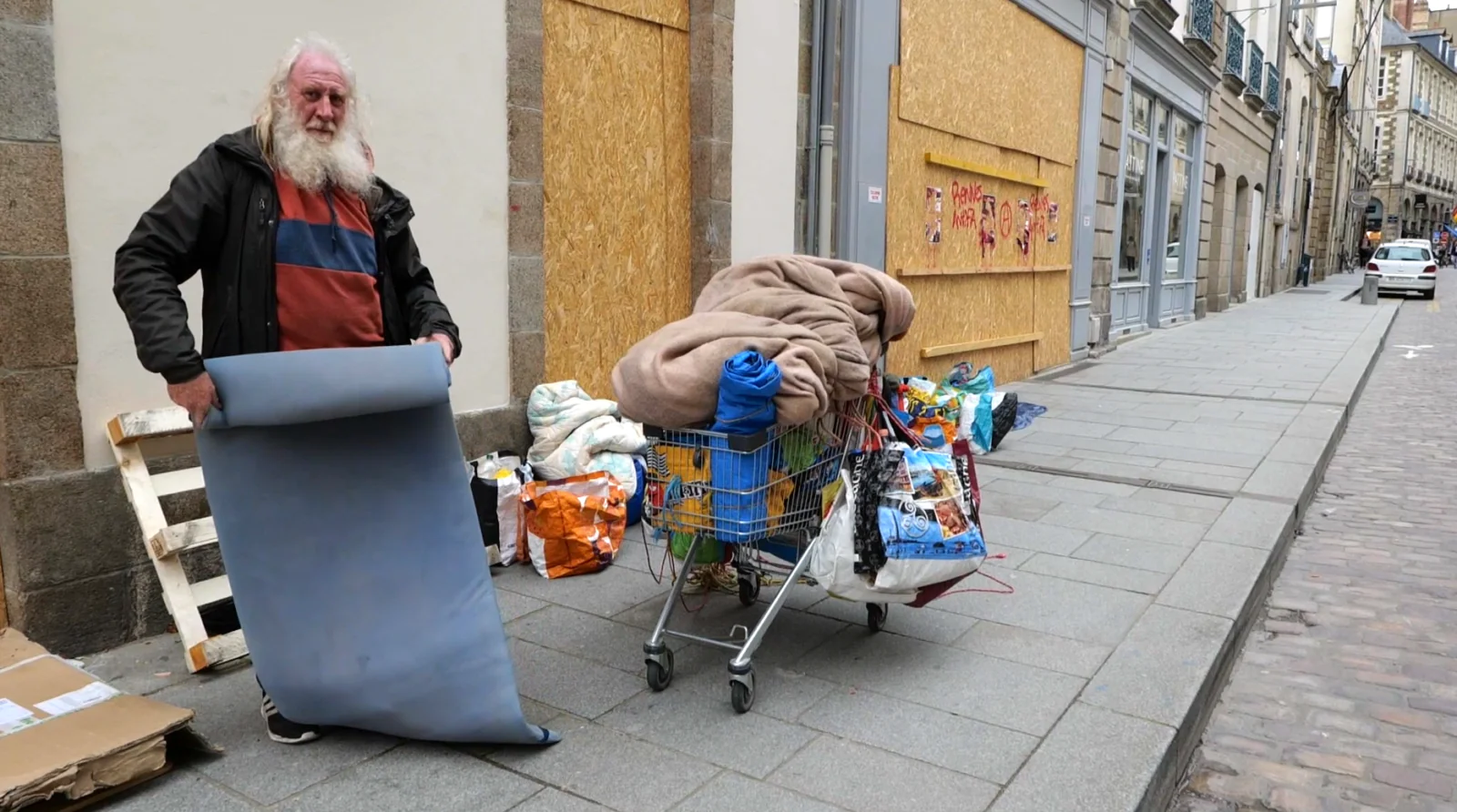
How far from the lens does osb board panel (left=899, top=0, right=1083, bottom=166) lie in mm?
9227

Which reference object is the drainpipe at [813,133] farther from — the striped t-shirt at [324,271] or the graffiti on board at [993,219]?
the striped t-shirt at [324,271]

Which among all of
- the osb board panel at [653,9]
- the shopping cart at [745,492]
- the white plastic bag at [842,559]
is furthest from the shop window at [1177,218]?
the white plastic bag at [842,559]

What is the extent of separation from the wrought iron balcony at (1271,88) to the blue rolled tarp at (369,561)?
27582 millimetres

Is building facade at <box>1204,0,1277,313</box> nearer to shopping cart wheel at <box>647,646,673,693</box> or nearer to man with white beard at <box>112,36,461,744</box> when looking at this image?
shopping cart wheel at <box>647,646,673,693</box>

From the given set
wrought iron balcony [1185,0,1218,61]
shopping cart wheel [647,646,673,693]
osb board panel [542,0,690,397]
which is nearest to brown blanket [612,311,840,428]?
shopping cart wheel [647,646,673,693]

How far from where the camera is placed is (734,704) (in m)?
3.41

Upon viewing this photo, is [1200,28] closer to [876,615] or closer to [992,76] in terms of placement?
[992,76]

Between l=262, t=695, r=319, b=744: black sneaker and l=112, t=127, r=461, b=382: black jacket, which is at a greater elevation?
l=112, t=127, r=461, b=382: black jacket

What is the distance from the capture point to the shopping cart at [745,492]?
133 inches

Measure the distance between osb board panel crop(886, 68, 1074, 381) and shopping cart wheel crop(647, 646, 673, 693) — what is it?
19.7ft

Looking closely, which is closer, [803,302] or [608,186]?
[803,302]

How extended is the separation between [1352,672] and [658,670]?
2879mm

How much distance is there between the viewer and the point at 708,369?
3.32m

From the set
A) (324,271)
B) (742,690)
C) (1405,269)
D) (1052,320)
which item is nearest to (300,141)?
(324,271)
